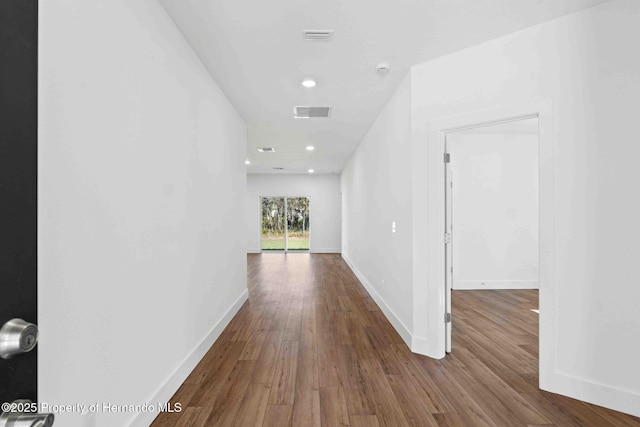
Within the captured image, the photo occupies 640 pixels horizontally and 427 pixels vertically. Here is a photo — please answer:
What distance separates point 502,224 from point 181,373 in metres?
5.30

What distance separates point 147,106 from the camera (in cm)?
191

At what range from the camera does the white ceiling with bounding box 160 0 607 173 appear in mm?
2148

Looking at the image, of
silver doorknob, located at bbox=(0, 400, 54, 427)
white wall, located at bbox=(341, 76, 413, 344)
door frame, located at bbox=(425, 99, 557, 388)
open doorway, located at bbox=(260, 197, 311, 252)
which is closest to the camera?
silver doorknob, located at bbox=(0, 400, 54, 427)

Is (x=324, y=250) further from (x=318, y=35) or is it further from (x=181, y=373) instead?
(x=318, y=35)

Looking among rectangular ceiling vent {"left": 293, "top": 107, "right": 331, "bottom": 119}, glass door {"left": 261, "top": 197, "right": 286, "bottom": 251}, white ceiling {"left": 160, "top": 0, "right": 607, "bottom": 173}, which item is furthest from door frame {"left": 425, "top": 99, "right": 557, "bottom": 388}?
glass door {"left": 261, "top": 197, "right": 286, "bottom": 251}

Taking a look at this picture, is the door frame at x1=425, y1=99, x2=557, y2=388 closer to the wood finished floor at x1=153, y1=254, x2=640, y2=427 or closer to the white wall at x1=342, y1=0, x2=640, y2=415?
the white wall at x1=342, y1=0, x2=640, y2=415

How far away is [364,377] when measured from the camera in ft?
8.16

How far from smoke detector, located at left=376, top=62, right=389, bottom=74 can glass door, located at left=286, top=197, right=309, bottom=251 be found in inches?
297

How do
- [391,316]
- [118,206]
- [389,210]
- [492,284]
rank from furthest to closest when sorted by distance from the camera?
[492,284] < [389,210] < [391,316] < [118,206]

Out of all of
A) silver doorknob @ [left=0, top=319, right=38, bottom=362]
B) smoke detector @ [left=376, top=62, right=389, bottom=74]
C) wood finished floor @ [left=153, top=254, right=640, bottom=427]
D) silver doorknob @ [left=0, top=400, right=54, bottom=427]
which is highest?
smoke detector @ [left=376, top=62, right=389, bottom=74]

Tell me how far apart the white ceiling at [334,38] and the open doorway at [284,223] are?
6591 mm

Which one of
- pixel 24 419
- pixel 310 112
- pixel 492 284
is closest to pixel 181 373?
pixel 24 419

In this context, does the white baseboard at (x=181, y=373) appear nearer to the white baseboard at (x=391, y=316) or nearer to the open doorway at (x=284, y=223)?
the white baseboard at (x=391, y=316)

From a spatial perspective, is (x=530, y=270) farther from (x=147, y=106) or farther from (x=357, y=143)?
(x=147, y=106)
